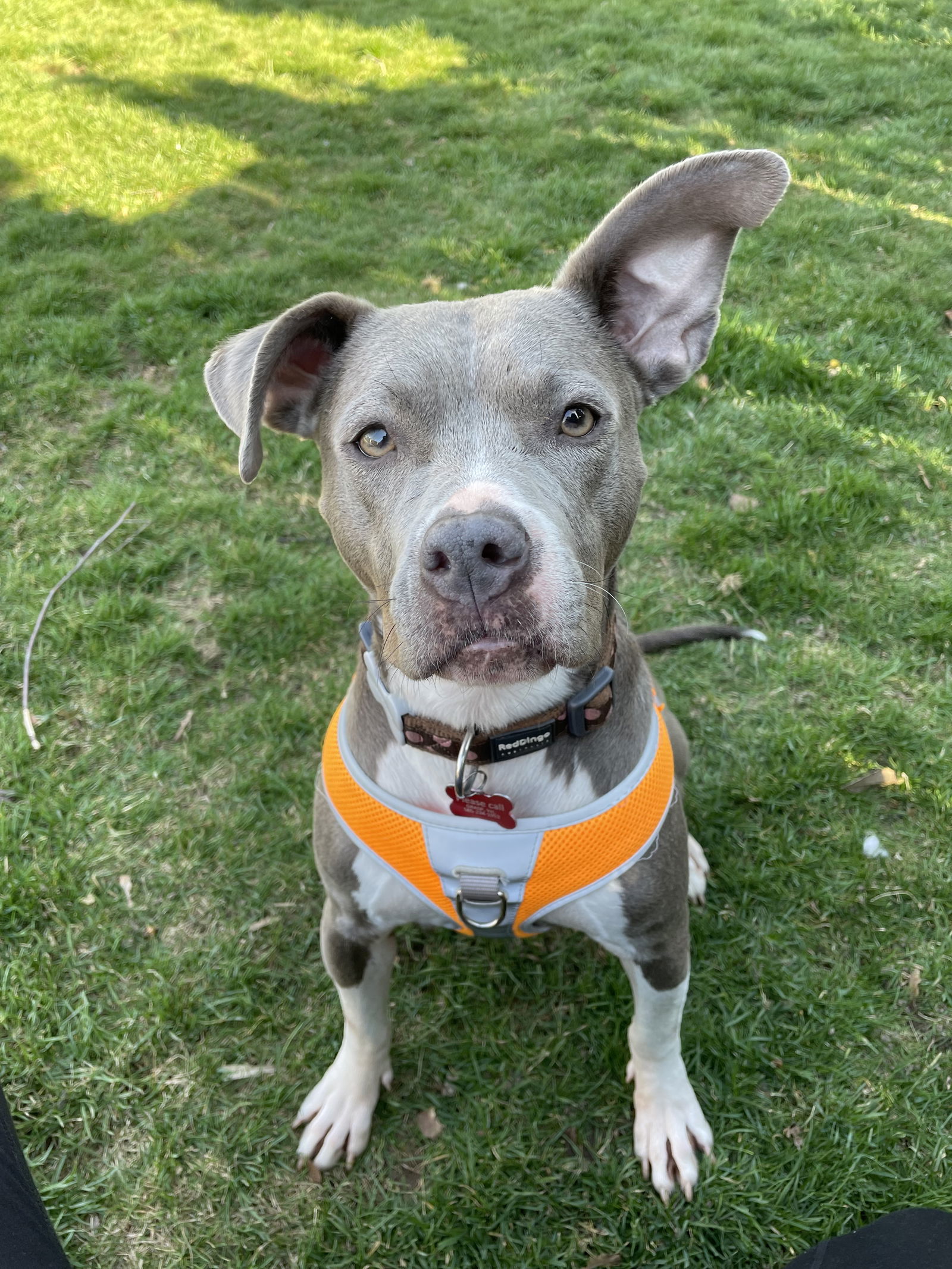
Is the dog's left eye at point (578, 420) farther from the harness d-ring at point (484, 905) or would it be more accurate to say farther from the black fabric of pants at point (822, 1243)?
the black fabric of pants at point (822, 1243)

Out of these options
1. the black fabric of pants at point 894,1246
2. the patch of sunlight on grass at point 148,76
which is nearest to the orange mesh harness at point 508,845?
the black fabric of pants at point 894,1246

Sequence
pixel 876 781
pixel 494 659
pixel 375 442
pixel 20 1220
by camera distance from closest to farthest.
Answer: pixel 494 659 → pixel 20 1220 → pixel 375 442 → pixel 876 781

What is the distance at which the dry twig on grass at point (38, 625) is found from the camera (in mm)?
3924

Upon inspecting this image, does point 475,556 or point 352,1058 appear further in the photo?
point 352,1058

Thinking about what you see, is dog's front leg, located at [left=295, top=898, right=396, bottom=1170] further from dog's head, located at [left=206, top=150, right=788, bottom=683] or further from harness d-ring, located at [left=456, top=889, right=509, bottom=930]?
dog's head, located at [left=206, top=150, right=788, bottom=683]

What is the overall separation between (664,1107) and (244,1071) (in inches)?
56.5

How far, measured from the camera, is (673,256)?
2.25m

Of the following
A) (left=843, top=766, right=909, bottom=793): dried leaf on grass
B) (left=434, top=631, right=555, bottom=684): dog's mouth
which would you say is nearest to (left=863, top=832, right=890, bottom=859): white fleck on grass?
(left=843, top=766, right=909, bottom=793): dried leaf on grass

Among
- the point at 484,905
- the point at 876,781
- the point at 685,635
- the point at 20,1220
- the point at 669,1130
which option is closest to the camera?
the point at 20,1220

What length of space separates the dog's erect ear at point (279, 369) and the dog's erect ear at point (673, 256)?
647 mm

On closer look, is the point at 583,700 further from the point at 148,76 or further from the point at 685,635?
the point at 148,76

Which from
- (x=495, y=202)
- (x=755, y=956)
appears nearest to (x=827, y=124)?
(x=495, y=202)

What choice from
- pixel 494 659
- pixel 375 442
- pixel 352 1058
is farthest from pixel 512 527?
pixel 352 1058

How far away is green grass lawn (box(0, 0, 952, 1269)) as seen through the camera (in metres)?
2.70
